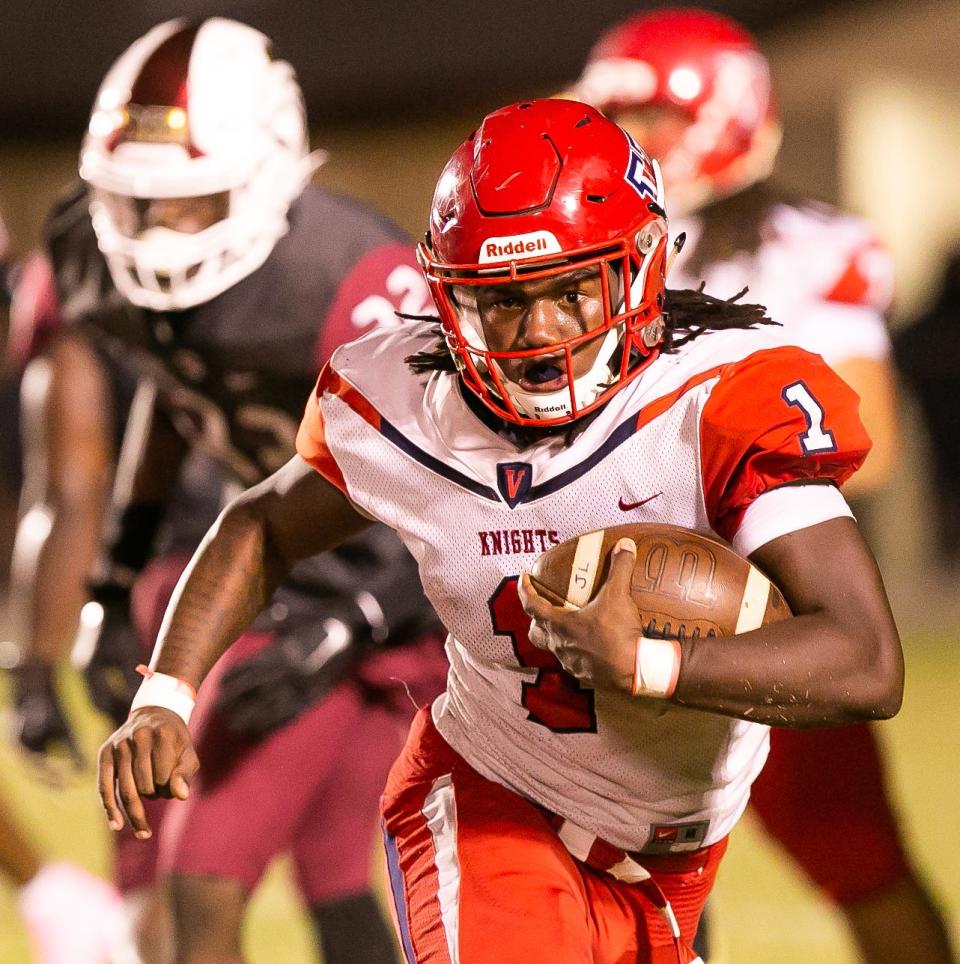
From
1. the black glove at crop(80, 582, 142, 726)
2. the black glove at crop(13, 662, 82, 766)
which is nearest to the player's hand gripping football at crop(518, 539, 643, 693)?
the black glove at crop(80, 582, 142, 726)

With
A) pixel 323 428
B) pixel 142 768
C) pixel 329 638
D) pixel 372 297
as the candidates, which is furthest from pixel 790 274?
pixel 142 768

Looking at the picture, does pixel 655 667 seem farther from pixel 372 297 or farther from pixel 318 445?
pixel 372 297

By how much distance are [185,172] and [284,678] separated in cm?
99

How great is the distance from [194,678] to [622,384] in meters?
0.74

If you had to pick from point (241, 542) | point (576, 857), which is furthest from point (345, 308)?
point (576, 857)

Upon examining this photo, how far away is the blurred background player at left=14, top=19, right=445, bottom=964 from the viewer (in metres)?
3.40

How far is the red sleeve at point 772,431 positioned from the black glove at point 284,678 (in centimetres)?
128

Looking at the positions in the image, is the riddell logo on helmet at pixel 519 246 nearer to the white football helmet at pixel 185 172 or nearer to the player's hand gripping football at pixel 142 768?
the player's hand gripping football at pixel 142 768

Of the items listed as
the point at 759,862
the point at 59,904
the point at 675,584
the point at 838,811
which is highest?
the point at 675,584

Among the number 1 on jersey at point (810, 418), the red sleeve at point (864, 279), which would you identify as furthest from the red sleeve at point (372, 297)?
the number 1 on jersey at point (810, 418)

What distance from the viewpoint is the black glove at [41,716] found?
3820 millimetres

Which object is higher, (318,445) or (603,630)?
(603,630)

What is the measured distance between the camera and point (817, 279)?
3.85 m

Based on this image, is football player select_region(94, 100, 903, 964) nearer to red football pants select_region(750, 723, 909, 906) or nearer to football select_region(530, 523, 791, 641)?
football select_region(530, 523, 791, 641)
